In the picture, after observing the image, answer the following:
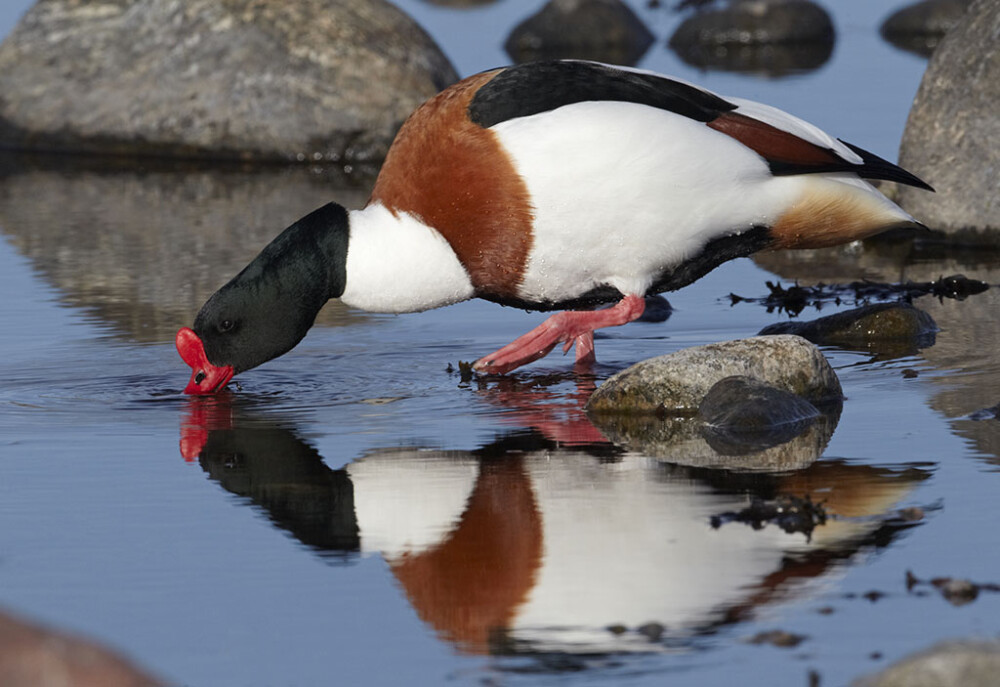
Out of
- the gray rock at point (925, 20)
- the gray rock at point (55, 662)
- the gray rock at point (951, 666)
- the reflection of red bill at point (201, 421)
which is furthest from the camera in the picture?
the gray rock at point (925, 20)

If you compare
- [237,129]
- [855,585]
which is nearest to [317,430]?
[855,585]

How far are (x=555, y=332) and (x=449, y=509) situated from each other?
197cm

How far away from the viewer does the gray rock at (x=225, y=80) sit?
587 inches

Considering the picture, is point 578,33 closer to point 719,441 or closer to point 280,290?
point 280,290

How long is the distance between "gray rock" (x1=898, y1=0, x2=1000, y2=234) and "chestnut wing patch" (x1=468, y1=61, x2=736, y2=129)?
3.46m

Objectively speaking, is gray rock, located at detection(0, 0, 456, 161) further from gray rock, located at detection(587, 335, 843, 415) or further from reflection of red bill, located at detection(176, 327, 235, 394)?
gray rock, located at detection(587, 335, 843, 415)

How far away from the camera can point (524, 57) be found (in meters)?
20.5

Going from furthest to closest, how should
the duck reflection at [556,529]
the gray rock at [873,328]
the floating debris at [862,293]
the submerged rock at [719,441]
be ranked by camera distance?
1. the floating debris at [862,293]
2. the gray rock at [873,328]
3. the submerged rock at [719,441]
4. the duck reflection at [556,529]

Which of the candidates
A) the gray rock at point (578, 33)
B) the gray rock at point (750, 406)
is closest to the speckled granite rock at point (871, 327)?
the gray rock at point (750, 406)

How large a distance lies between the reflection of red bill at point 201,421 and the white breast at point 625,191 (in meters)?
1.32

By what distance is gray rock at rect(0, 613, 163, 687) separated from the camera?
11.8 feet

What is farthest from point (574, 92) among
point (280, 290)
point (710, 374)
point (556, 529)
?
point (556, 529)

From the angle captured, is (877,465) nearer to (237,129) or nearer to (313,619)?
(313,619)

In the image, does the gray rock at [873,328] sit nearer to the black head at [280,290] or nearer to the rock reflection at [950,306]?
the rock reflection at [950,306]
